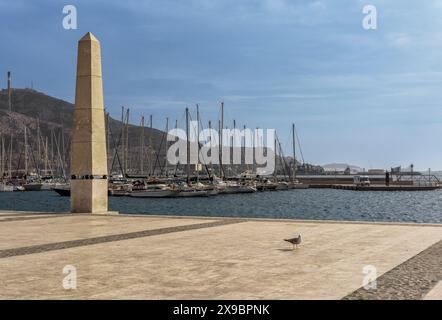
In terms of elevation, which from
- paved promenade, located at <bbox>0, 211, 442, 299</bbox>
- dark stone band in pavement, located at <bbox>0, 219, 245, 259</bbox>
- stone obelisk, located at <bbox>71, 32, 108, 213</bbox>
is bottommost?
dark stone band in pavement, located at <bbox>0, 219, 245, 259</bbox>

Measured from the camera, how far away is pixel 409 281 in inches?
346

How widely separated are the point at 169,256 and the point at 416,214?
50.7 m

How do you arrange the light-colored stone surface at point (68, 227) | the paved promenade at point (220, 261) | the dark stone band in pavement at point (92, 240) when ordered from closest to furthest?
the paved promenade at point (220, 261) → the dark stone band in pavement at point (92, 240) → the light-colored stone surface at point (68, 227)

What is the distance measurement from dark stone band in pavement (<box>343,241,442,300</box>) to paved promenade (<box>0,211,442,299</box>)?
0.05ft

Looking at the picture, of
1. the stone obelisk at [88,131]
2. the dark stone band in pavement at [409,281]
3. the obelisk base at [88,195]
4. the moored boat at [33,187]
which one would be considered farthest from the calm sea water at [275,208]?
the dark stone band in pavement at [409,281]

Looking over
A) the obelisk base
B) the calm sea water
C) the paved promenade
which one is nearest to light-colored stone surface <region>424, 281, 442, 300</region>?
the paved promenade

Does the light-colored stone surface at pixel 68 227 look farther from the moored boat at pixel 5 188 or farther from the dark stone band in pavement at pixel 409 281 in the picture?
the moored boat at pixel 5 188

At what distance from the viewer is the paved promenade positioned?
26.7 feet

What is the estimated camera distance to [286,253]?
11859mm

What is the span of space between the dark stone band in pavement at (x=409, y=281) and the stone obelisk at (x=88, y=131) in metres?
16.1

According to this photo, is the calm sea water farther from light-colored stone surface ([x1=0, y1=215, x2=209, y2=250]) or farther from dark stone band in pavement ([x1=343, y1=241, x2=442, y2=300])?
dark stone band in pavement ([x1=343, y1=241, x2=442, y2=300])

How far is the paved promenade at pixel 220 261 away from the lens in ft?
26.7
